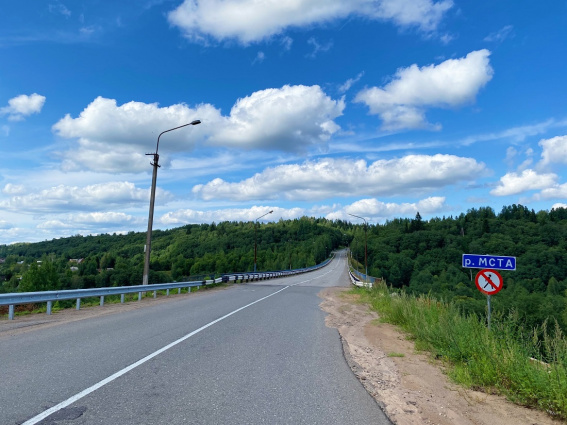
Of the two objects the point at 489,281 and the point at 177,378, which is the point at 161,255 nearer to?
the point at 489,281

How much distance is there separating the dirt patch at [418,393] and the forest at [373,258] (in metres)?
25.5

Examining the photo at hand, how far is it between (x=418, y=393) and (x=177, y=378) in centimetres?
347

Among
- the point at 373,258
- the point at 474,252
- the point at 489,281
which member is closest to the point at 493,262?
the point at 489,281

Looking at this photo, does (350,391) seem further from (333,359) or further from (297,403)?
(333,359)

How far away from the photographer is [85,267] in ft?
314

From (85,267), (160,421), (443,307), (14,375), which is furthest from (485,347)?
(85,267)

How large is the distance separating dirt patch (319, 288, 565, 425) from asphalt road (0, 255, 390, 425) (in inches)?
12.3

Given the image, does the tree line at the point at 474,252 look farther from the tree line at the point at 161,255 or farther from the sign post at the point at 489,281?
the sign post at the point at 489,281

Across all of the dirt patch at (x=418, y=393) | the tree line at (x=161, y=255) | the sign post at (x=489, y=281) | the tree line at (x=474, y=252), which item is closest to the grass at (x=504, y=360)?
the dirt patch at (x=418, y=393)

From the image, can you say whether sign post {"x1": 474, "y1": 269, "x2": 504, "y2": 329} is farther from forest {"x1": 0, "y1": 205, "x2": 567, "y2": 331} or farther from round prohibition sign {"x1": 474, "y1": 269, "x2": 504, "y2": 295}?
forest {"x1": 0, "y1": 205, "x2": 567, "y2": 331}

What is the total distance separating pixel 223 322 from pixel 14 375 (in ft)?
21.3

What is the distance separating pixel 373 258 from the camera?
9812 centimetres

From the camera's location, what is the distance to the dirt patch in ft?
15.6

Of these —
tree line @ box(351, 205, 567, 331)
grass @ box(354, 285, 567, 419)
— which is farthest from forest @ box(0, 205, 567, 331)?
grass @ box(354, 285, 567, 419)
